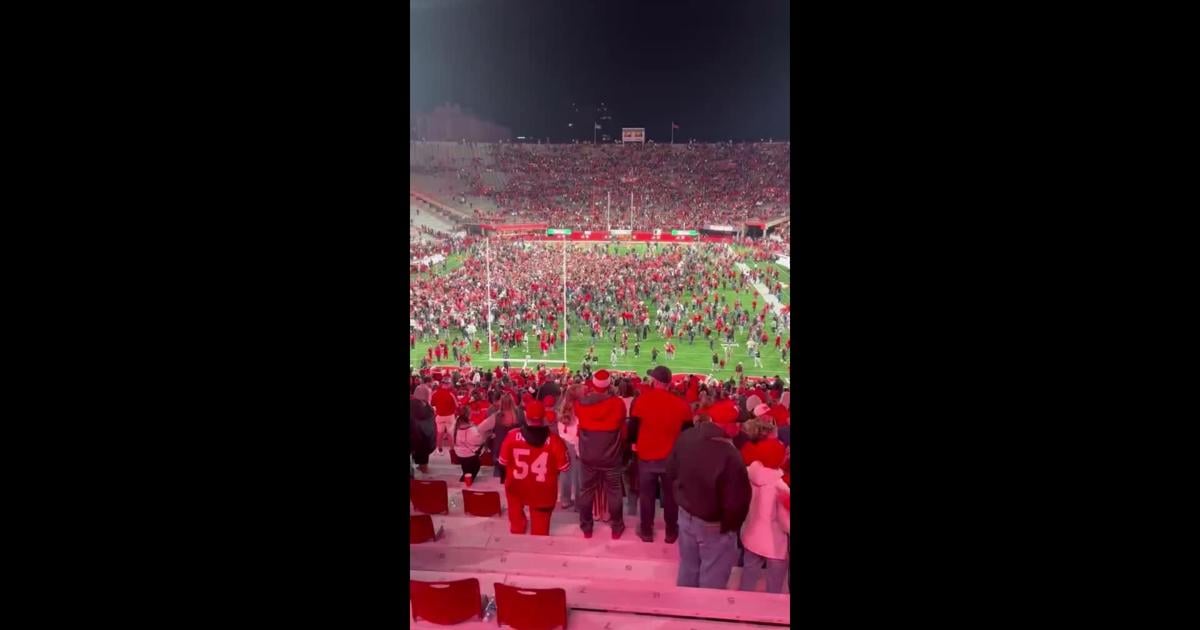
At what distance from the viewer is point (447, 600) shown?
3.89 metres

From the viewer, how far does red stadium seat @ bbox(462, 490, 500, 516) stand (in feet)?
17.7

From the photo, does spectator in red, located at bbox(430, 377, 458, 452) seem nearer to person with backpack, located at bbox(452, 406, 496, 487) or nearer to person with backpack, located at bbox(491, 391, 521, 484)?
person with backpack, located at bbox(452, 406, 496, 487)

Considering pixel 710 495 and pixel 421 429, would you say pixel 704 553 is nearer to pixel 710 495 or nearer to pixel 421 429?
pixel 710 495

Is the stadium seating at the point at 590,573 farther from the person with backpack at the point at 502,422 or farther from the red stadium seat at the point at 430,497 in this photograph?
the person with backpack at the point at 502,422

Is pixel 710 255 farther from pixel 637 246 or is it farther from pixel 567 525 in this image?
pixel 567 525

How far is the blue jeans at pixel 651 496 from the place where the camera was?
16.4ft

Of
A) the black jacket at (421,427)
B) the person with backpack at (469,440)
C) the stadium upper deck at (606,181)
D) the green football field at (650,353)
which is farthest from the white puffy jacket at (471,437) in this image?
the stadium upper deck at (606,181)

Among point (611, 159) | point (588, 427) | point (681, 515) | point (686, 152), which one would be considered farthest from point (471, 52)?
point (681, 515)

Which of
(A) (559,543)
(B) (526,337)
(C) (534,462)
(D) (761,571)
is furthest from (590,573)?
(B) (526,337)

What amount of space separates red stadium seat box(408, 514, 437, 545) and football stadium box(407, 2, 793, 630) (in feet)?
0.07

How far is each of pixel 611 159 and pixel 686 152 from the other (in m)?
1.57

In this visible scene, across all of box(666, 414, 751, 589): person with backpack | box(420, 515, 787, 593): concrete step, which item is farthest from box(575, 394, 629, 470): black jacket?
box(666, 414, 751, 589): person with backpack

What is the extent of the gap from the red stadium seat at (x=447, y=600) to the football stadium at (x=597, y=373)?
0.5 inches

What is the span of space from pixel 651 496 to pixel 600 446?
0.49m
